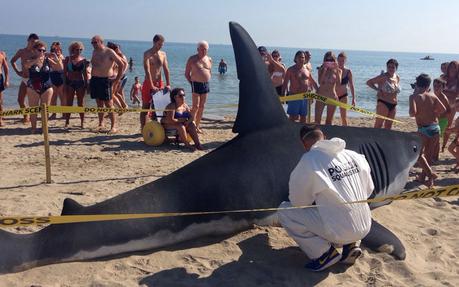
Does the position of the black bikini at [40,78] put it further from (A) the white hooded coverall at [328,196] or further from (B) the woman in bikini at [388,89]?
(A) the white hooded coverall at [328,196]

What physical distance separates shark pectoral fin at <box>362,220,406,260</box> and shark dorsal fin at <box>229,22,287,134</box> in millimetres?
1406

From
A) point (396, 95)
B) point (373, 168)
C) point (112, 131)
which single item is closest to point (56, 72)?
point (112, 131)

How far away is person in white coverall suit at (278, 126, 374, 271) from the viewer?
3826 millimetres

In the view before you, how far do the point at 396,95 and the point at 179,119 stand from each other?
404 cm

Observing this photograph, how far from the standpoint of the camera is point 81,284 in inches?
147

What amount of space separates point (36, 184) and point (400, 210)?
443 cm

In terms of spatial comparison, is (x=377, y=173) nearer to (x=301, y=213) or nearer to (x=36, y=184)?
(x=301, y=213)

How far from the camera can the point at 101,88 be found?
31.8ft

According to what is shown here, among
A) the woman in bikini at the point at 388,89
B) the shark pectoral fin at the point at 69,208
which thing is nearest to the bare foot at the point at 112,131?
the woman in bikini at the point at 388,89

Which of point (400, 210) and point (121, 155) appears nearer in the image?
point (400, 210)

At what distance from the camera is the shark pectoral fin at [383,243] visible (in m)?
4.40

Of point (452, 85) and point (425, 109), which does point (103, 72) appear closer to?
point (425, 109)

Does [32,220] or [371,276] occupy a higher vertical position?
[32,220]

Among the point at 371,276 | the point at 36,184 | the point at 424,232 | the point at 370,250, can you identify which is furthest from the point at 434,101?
the point at 36,184
